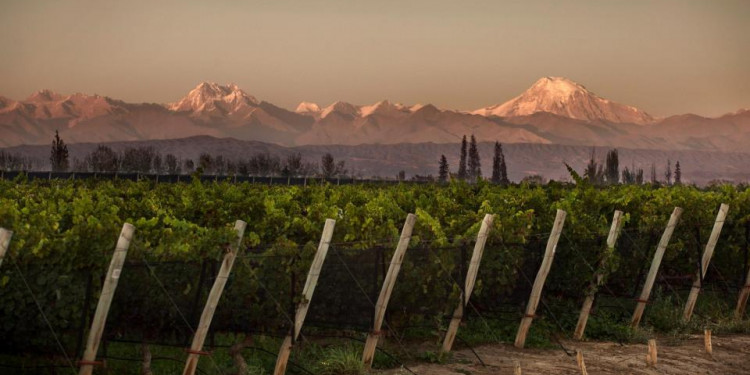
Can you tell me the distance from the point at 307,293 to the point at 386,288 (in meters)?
1.47

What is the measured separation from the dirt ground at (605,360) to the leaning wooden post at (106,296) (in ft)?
15.1

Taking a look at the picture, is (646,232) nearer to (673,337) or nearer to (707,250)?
(707,250)

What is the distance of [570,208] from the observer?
1872 cm

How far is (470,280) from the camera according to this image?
1540 centimetres

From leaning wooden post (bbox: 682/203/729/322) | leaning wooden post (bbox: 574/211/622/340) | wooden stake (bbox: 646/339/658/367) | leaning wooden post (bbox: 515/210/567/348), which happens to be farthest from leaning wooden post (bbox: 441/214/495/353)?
leaning wooden post (bbox: 682/203/729/322)

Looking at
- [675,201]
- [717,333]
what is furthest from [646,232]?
[717,333]

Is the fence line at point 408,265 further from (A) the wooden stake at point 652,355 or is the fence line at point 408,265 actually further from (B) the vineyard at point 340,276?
(A) the wooden stake at point 652,355

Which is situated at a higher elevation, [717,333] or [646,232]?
[646,232]

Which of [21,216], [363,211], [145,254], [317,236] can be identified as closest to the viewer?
[145,254]

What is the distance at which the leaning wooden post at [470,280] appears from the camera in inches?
599

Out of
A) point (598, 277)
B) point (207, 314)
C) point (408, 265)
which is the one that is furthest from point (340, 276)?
point (598, 277)

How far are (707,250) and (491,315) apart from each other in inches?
220

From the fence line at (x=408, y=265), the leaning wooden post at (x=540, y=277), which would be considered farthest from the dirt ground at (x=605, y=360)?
the fence line at (x=408, y=265)

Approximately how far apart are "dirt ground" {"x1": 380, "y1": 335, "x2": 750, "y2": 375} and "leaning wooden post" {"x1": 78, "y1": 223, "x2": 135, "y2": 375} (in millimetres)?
4589
